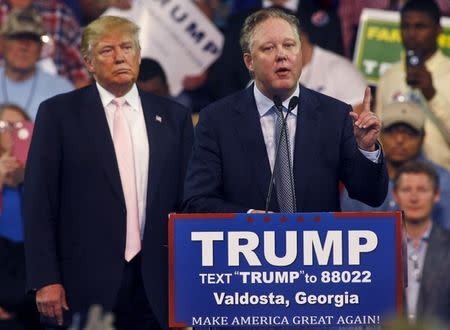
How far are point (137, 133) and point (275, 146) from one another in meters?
0.91

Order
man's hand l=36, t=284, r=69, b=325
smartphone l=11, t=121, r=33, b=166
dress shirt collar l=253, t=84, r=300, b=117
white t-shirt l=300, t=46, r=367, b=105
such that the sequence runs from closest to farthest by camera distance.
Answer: dress shirt collar l=253, t=84, r=300, b=117, man's hand l=36, t=284, r=69, b=325, smartphone l=11, t=121, r=33, b=166, white t-shirt l=300, t=46, r=367, b=105

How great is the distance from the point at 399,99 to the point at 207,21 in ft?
3.91

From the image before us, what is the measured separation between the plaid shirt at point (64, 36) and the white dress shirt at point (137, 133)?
99.4 inches

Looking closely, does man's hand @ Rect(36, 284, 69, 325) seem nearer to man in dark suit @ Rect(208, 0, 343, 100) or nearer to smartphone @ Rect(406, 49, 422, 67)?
man in dark suit @ Rect(208, 0, 343, 100)

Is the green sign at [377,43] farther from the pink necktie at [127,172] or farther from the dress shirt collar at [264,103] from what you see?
the dress shirt collar at [264,103]

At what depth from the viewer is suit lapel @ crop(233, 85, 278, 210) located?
4.26 metres

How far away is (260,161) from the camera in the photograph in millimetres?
4285

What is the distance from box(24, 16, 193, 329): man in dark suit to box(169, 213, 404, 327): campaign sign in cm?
103

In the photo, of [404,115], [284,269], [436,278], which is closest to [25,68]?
[404,115]

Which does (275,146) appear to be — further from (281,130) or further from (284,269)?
(284,269)

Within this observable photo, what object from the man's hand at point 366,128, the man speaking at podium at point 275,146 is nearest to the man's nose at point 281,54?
the man speaking at podium at point 275,146

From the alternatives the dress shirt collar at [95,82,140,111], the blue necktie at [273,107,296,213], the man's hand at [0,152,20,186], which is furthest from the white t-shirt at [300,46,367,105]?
the blue necktie at [273,107,296,213]

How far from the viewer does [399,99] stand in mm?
7344

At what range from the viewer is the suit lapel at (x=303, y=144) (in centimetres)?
427
